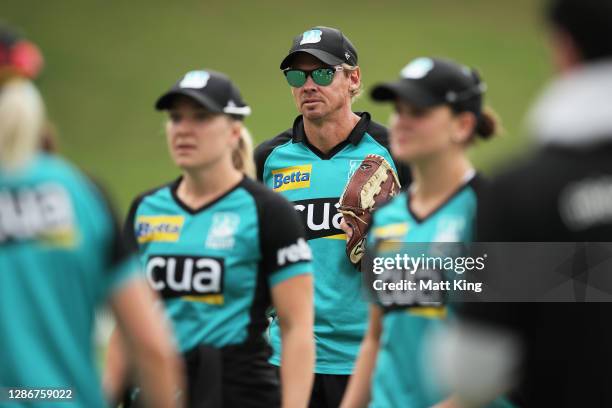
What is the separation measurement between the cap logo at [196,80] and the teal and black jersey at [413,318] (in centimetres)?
104

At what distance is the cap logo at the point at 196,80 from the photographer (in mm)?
5078

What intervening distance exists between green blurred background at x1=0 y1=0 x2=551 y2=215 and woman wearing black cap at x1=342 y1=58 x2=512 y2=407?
1678 centimetres

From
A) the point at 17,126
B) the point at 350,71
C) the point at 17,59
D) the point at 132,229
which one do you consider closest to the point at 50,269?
the point at 17,126

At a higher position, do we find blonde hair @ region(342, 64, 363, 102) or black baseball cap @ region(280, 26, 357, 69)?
black baseball cap @ region(280, 26, 357, 69)

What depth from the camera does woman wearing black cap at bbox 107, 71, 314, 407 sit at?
4930mm

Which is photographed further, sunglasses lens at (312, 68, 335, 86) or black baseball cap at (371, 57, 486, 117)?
sunglasses lens at (312, 68, 335, 86)

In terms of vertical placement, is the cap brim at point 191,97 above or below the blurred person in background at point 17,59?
above

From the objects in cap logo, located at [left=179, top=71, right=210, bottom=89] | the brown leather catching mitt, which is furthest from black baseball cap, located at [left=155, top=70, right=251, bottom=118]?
the brown leather catching mitt

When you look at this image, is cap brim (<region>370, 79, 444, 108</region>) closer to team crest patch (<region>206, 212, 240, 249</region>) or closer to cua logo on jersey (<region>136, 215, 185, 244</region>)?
team crest patch (<region>206, 212, 240, 249</region>)

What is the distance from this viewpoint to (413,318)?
443 cm

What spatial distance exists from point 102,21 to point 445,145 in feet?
66.0

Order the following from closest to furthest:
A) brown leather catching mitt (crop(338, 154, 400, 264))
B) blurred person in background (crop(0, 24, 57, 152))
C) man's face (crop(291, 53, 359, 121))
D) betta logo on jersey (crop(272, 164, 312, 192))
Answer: blurred person in background (crop(0, 24, 57, 152)), brown leather catching mitt (crop(338, 154, 400, 264)), betta logo on jersey (crop(272, 164, 312, 192)), man's face (crop(291, 53, 359, 121))

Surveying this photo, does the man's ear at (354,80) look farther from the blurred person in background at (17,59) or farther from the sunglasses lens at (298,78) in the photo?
the blurred person in background at (17,59)

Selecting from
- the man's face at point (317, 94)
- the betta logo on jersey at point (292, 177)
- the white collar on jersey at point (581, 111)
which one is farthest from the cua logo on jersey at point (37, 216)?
the man's face at point (317, 94)
